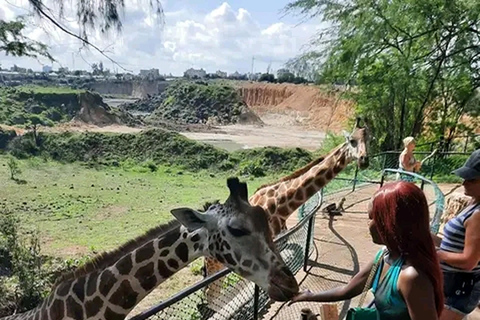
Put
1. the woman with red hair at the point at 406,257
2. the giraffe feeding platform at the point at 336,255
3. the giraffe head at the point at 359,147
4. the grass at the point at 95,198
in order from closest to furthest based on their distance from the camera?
the woman with red hair at the point at 406,257
the giraffe feeding platform at the point at 336,255
the giraffe head at the point at 359,147
the grass at the point at 95,198

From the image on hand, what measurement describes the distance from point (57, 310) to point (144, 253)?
2.72 feet

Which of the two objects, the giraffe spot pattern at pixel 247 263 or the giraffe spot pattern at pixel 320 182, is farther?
the giraffe spot pattern at pixel 320 182

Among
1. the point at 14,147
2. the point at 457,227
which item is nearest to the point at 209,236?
the point at 457,227

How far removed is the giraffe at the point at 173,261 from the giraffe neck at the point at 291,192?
3162mm

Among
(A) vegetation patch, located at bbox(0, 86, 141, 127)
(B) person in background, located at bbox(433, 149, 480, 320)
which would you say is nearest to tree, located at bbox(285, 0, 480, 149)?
(B) person in background, located at bbox(433, 149, 480, 320)

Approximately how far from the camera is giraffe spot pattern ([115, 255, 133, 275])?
3.34 meters

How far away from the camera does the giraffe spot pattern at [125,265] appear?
3.34 meters

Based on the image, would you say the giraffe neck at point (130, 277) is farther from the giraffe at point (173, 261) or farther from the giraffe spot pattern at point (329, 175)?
the giraffe spot pattern at point (329, 175)

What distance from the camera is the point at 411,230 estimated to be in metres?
1.82

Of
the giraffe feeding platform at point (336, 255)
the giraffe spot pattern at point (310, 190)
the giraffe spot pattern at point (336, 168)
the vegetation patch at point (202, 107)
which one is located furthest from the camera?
the vegetation patch at point (202, 107)

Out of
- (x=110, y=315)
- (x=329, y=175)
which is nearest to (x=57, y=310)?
(x=110, y=315)

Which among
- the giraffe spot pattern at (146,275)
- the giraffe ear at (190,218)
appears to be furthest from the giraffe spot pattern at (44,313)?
the giraffe ear at (190,218)

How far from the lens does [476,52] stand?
15.8 meters

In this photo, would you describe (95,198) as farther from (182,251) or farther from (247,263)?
(247,263)
